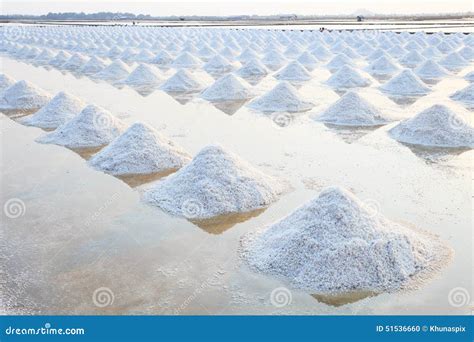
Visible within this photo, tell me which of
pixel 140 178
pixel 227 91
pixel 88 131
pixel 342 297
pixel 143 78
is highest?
pixel 143 78

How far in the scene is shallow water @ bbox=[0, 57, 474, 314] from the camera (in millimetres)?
6012

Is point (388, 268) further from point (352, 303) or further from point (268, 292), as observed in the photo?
point (268, 292)

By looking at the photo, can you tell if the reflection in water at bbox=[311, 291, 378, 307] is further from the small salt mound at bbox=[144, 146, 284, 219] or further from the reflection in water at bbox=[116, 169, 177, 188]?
the reflection in water at bbox=[116, 169, 177, 188]

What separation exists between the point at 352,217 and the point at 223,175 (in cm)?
318

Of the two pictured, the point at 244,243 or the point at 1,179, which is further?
the point at 1,179

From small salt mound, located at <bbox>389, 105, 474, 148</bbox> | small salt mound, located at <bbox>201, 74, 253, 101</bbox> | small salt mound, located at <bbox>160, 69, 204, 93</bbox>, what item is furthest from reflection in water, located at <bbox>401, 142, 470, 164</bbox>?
small salt mound, located at <bbox>160, 69, 204, 93</bbox>

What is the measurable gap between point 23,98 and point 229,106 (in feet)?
26.2

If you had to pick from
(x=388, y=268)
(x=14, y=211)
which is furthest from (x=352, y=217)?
(x=14, y=211)

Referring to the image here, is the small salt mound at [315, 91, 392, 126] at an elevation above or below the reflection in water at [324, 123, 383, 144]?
above

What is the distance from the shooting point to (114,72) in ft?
84.5

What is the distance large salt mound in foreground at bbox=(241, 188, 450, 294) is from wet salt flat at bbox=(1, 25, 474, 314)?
20 centimetres

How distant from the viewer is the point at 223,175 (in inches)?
365

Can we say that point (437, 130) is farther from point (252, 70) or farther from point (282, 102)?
point (252, 70)

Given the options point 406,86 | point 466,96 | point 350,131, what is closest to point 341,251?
A: point 350,131
